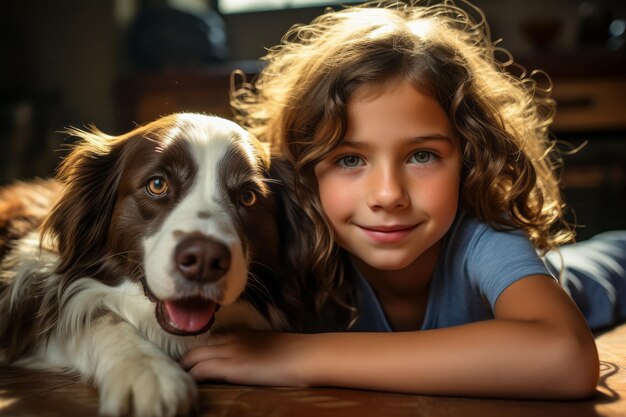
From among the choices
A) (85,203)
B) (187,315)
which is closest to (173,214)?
(187,315)

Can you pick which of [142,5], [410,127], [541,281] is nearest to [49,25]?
[142,5]

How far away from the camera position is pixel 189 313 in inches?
55.3

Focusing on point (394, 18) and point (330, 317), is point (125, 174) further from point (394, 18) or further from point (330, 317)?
point (394, 18)

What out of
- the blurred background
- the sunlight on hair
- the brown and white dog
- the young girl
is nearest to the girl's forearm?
Result: the young girl

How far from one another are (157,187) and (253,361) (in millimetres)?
414

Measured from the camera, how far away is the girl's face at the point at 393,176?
1.65m

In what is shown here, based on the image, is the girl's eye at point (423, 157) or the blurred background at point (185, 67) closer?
the girl's eye at point (423, 157)

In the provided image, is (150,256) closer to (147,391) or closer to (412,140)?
(147,391)

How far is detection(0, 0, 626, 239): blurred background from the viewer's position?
13.0ft

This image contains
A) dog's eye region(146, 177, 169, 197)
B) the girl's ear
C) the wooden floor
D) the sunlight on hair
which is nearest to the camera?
the wooden floor

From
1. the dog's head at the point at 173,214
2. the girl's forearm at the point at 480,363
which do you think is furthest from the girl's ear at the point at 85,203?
the girl's forearm at the point at 480,363

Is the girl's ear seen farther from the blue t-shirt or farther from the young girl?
the blue t-shirt

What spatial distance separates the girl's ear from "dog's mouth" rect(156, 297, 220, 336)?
32 cm

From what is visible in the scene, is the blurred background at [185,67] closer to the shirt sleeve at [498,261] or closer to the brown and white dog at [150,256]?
the brown and white dog at [150,256]
